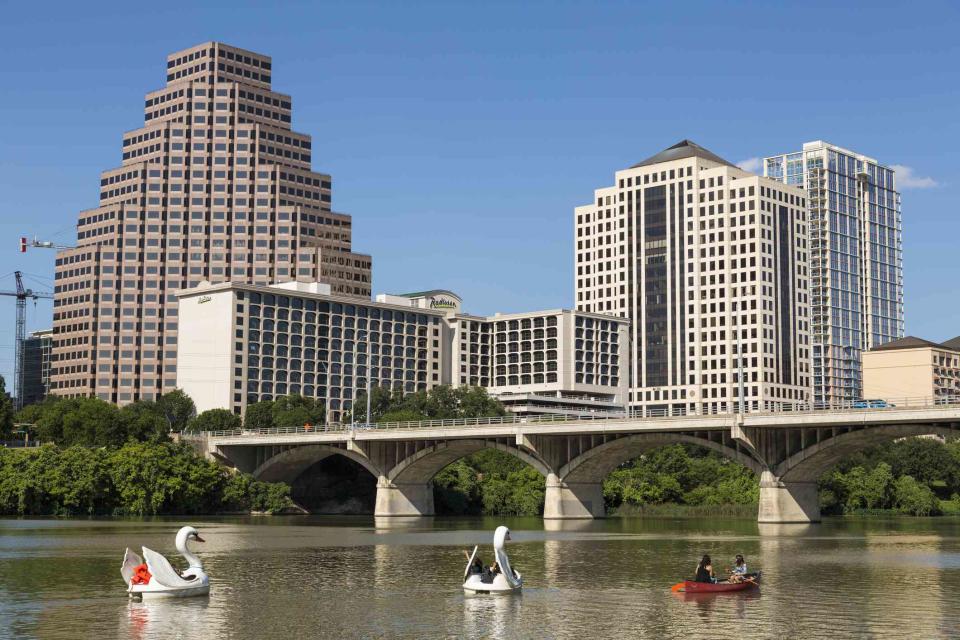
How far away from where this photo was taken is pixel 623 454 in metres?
128

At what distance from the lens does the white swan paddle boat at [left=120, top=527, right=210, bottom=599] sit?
48344mm

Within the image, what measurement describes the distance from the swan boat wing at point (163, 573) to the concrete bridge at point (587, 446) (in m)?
68.3

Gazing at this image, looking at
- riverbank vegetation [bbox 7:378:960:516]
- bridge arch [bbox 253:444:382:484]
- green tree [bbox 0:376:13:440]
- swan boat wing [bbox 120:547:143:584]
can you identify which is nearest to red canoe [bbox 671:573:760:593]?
swan boat wing [bbox 120:547:143:584]

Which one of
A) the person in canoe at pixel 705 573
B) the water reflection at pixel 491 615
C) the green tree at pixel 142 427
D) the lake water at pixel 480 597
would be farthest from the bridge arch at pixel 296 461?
the water reflection at pixel 491 615

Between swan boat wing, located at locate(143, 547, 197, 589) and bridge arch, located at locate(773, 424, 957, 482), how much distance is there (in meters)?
69.9

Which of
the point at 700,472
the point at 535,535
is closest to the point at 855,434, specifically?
the point at 535,535

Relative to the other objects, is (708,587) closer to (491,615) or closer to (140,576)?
(491,615)

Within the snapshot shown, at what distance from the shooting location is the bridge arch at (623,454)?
11531 cm

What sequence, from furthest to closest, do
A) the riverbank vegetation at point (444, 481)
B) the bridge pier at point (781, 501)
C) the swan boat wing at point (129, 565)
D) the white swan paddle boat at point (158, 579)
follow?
the riverbank vegetation at point (444, 481) → the bridge pier at point (781, 501) → the swan boat wing at point (129, 565) → the white swan paddle boat at point (158, 579)

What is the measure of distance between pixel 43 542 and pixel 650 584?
4605 centimetres

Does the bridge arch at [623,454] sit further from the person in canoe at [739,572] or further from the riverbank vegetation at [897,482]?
the person in canoe at [739,572]

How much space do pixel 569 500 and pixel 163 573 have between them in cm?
8512

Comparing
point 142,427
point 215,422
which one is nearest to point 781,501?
point 142,427

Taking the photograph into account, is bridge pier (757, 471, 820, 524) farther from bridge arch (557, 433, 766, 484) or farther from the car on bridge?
the car on bridge
